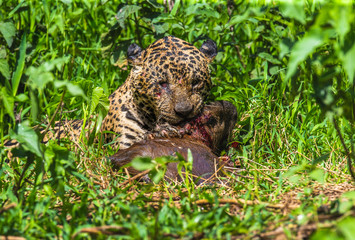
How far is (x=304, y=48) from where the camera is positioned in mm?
1999

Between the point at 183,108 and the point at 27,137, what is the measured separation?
177 centimetres

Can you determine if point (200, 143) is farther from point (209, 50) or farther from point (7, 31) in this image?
point (7, 31)

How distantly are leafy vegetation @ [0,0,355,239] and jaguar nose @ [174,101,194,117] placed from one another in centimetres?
55

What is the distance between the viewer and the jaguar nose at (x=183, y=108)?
13.8 ft

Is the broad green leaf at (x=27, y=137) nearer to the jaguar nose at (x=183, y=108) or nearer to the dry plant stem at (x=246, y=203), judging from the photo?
the dry plant stem at (x=246, y=203)

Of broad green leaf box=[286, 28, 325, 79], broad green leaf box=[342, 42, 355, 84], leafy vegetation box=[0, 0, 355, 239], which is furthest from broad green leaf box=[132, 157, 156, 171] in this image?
broad green leaf box=[342, 42, 355, 84]

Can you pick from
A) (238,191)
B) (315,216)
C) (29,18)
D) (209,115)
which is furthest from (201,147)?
(29,18)

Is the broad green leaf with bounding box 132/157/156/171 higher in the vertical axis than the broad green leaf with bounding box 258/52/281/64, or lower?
lower

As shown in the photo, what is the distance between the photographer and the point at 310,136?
4551 mm

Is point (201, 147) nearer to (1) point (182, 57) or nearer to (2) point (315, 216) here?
(1) point (182, 57)

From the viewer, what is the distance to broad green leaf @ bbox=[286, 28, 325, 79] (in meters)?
1.98

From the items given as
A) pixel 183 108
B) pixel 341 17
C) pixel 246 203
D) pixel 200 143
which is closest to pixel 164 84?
pixel 183 108

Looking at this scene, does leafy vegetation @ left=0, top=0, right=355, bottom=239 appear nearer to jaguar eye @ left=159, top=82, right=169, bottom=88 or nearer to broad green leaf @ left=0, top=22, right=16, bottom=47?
broad green leaf @ left=0, top=22, right=16, bottom=47

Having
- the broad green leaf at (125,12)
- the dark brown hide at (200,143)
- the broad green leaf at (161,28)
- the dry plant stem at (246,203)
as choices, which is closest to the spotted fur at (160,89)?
the dark brown hide at (200,143)
